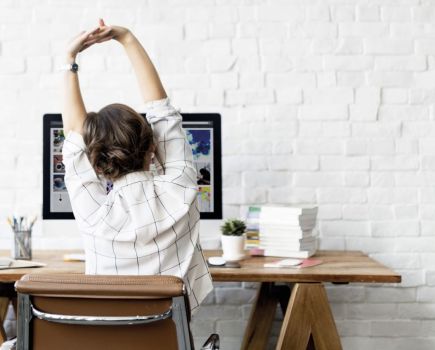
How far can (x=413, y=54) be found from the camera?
281cm

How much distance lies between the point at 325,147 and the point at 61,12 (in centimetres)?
130

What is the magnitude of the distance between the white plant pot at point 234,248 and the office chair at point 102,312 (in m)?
0.97

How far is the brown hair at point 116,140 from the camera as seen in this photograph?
5.37ft

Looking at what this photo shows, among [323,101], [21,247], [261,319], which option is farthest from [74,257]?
[323,101]

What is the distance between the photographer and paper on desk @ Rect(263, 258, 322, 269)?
88.9 inches

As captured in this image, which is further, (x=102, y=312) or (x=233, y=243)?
(x=233, y=243)

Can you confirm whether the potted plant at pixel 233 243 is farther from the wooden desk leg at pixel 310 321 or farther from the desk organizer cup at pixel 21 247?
the desk organizer cup at pixel 21 247

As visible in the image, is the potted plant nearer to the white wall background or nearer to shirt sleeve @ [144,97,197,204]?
the white wall background

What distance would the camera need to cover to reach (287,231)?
2.46 metres

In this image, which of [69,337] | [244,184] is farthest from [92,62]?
[69,337]

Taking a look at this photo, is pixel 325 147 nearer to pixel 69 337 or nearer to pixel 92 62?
pixel 92 62

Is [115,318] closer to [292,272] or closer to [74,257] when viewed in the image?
[292,272]

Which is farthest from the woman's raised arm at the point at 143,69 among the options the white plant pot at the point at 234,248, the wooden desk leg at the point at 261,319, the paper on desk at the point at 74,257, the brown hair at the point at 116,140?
the wooden desk leg at the point at 261,319

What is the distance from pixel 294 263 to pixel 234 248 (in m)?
0.26
